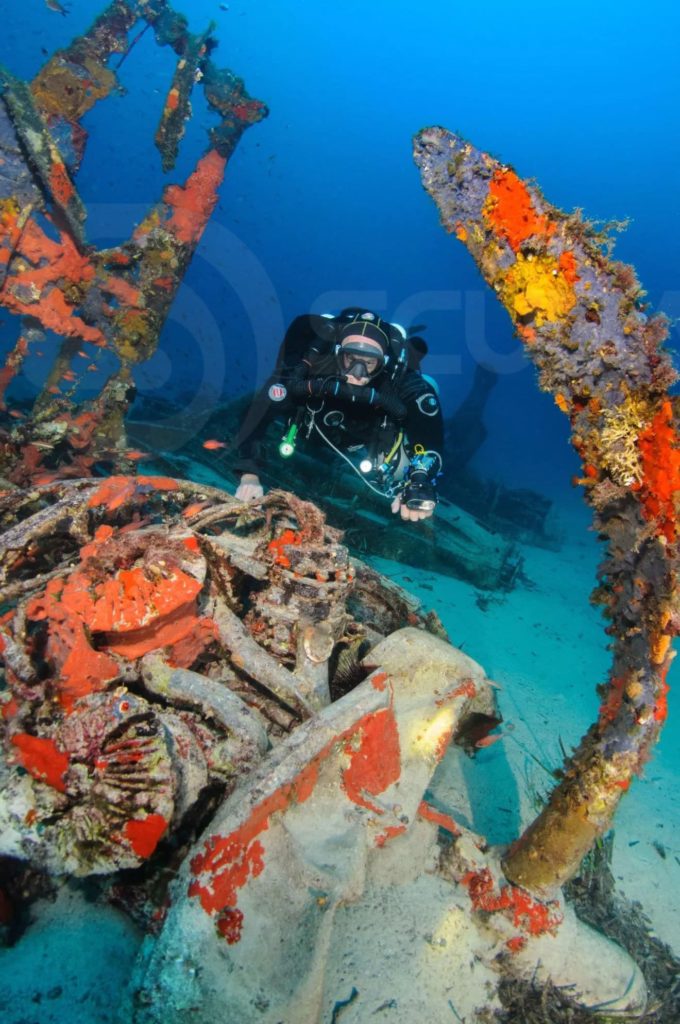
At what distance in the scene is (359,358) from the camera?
5535 mm

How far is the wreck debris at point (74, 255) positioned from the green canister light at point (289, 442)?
171cm

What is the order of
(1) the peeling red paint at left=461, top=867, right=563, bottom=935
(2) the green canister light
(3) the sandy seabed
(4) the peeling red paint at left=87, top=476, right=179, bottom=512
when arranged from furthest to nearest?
(2) the green canister light
(4) the peeling red paint at left=87, top=476, right=179, bottom=512
(1) the peeling red paint at left=461, top=867, right=563, bottom=935
(3) the sandy seabed

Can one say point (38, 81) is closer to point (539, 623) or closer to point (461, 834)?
point (461, 834)

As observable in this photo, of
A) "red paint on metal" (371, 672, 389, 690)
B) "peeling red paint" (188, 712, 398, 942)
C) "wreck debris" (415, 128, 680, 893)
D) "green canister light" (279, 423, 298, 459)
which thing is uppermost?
"wreck debris" (415, 128, 680, 893)

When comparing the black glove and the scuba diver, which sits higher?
the scuba diver

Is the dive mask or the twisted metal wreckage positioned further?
the dive mask

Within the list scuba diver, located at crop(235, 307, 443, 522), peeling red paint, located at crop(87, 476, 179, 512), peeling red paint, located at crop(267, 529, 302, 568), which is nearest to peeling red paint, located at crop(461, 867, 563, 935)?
peeling red paint, located at crop(267, 529, 302, 568)

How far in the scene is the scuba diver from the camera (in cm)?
545

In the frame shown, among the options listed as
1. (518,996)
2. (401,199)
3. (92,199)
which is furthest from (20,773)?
(401,199)

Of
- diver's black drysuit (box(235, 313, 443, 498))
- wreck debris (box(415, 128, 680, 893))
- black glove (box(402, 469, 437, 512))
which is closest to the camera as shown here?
wreck debris (box(415, 128, 680, 893))

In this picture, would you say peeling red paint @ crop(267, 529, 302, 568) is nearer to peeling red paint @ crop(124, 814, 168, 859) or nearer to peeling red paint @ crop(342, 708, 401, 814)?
peeling red paint @ crop(342, 708, 401, 814)

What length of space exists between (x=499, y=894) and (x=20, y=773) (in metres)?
2.08

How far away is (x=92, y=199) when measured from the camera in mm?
95438

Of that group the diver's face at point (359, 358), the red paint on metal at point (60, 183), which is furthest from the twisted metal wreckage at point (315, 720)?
the red paint on metal at point (60, 183)
